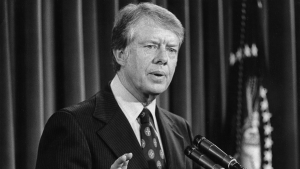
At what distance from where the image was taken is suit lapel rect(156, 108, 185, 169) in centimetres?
168

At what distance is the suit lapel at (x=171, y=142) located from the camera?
1.68 m

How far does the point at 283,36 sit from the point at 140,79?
1317 millimetres

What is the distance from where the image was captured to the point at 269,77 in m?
2.60

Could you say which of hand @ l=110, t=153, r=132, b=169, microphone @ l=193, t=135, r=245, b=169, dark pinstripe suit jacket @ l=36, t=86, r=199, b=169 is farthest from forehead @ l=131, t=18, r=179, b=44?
hand @ l=110, t=153, r=132, b=169

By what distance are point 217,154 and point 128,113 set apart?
0.41 meters

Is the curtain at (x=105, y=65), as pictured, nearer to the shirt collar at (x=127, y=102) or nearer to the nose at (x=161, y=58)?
the shirt collar at (x=127, y=102)

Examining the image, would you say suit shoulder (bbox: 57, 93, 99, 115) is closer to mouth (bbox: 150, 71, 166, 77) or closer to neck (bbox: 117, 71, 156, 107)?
neck (bbox: 117, 71, 156, 107)

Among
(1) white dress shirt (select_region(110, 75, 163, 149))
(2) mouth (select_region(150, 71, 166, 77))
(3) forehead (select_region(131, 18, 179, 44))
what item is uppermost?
(3) forehead (select_region(131, 18, 179, 44))

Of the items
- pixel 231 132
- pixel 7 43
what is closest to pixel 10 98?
pixel 7 43

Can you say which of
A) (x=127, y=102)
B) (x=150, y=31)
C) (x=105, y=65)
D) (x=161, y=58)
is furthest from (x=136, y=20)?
(x=105, y=65)

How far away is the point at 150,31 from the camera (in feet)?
5.31

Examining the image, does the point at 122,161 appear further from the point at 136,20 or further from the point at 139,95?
the point at 136,20

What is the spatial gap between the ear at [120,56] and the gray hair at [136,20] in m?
0.01

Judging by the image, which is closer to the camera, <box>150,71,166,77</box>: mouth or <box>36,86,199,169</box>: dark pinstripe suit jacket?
<box>36,86,199,169</box>: dark pinstripe suit jacket
